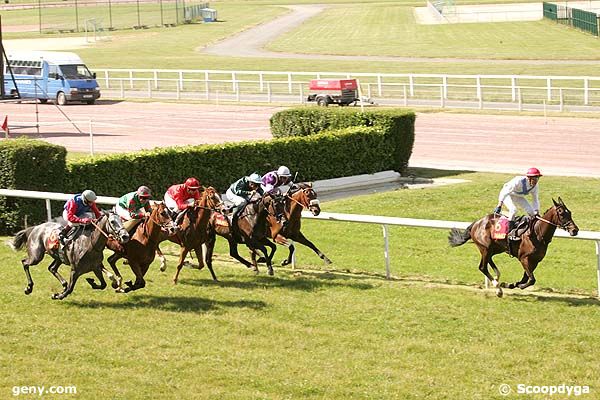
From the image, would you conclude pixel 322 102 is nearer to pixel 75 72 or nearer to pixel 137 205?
pixel 75 72

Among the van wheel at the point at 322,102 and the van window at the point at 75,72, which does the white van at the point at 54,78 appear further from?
the van wheel at the point at 322,102

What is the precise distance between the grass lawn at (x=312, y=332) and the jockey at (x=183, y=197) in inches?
39.5

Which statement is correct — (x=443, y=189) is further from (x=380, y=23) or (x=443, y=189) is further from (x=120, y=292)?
(x=380, y=23)

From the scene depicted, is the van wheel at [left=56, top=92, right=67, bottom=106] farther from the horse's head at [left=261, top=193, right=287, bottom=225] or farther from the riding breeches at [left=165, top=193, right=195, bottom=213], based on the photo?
the riding breeches at [left=165, top=193, right=195, bottom=213]

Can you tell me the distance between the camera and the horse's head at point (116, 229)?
12750 mm

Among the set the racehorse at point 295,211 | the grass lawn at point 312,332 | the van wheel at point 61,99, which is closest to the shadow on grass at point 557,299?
the grass lawn at point 312,332

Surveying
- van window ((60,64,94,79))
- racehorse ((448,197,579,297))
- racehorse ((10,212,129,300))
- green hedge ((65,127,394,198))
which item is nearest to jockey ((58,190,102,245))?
racehorse ((10,212,129,300))

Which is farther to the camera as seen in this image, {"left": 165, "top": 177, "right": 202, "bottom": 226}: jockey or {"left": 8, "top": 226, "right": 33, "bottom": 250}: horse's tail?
{"left": 165, "top": 177, "right": 202, "bottom": 226}: jockey

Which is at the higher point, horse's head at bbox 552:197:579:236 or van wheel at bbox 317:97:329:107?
horse's head at bbox 552:197:579:236

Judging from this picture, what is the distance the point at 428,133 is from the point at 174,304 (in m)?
20.3

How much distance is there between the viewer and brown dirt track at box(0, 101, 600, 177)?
2739cm

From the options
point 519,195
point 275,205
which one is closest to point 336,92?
point 275,205

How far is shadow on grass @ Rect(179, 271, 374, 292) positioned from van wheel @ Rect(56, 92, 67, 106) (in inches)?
1135

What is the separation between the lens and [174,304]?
528 inches
